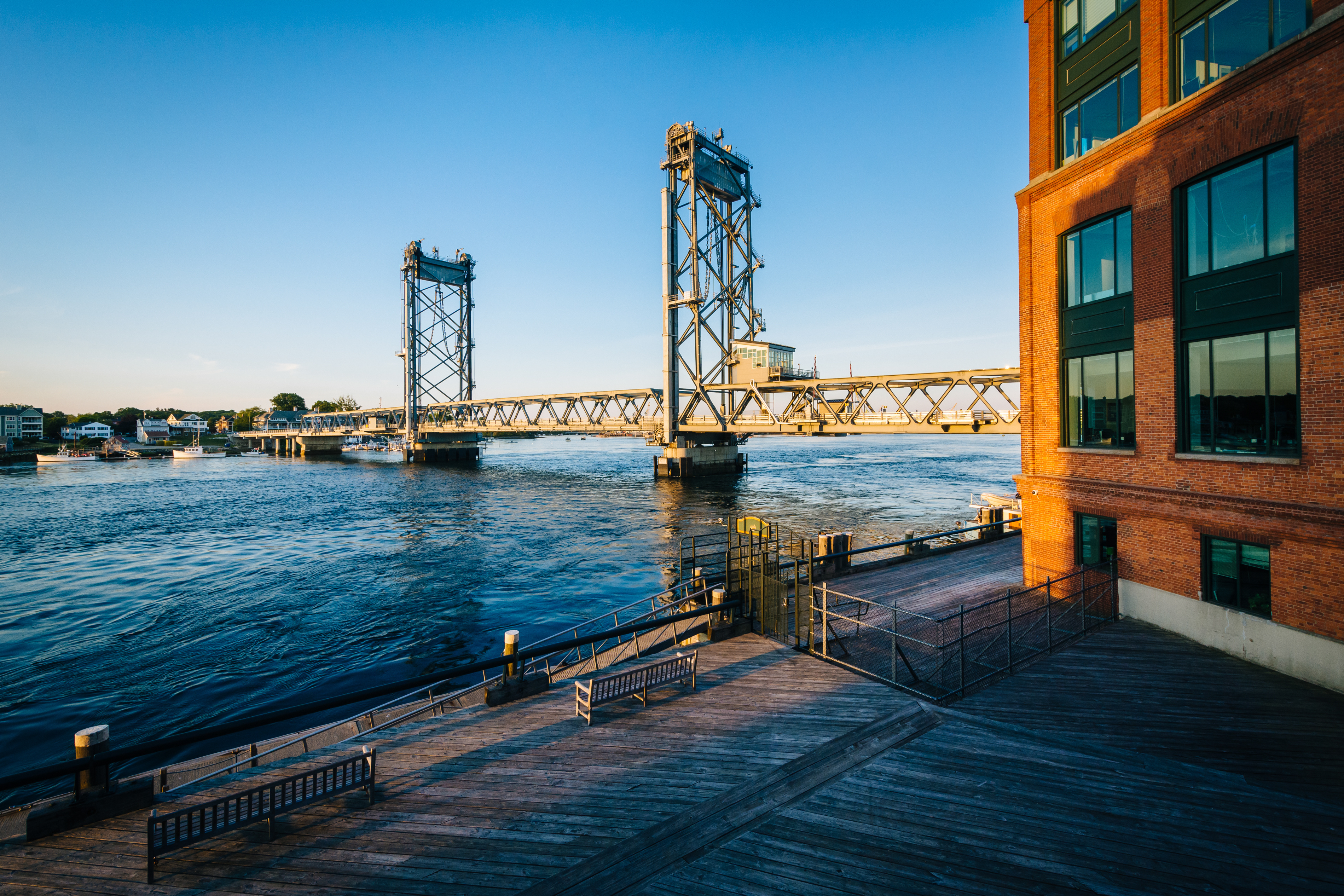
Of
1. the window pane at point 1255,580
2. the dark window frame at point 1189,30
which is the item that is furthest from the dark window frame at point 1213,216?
the window pane at point 1255,580

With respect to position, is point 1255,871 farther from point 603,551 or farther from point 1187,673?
point 603,551

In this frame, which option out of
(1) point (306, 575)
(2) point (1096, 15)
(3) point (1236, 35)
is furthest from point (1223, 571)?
(1) point (306, 575)

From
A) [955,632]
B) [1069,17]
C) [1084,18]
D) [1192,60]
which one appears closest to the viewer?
[1192,60]

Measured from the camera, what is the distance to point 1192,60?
1198 centimetres

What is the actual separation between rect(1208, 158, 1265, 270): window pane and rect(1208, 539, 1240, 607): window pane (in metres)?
5.37

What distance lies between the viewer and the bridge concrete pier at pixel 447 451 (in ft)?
368

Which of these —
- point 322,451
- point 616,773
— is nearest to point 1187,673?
point 616,773

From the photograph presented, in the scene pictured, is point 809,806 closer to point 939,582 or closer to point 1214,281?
point 939,582

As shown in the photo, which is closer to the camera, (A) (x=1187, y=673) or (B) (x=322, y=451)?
(A) (x=1187, y=673)

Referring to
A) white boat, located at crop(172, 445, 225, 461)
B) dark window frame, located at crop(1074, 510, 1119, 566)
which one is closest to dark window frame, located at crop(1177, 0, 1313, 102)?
dark window frame, located at crop(1074, 510, 1119, 566)

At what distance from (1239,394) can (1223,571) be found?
341cm

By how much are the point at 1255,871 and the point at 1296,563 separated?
23.4ft

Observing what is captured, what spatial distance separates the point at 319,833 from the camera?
20.1 ft

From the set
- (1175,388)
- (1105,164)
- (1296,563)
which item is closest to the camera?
(1296,563)
